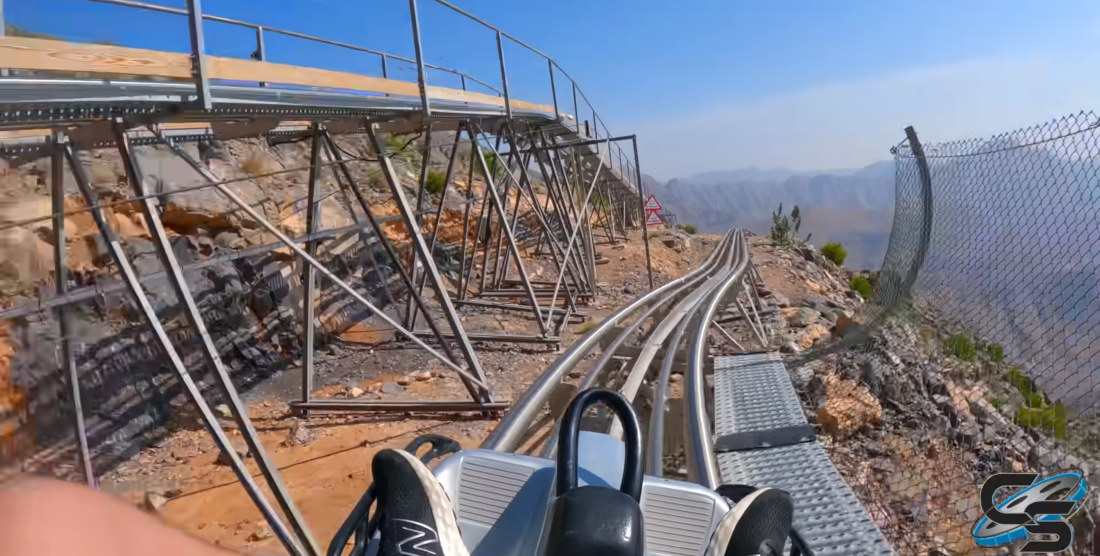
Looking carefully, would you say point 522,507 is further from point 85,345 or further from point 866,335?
point 85,345

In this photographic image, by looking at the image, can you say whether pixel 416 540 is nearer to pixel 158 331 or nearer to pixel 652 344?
pixel 158 331

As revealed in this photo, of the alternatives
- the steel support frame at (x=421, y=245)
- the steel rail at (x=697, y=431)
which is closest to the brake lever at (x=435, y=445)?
the steel rail at (x=697, y=431)

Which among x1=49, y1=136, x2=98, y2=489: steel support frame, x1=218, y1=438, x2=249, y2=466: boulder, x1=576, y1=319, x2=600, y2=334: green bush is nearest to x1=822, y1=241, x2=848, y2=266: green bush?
x1=576, y1=319, x2=600, y2=334: green bush

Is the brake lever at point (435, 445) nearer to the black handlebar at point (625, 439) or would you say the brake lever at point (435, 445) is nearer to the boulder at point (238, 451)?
the black handlebar at point (625, 439)

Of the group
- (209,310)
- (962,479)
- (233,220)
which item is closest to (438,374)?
(209,310)

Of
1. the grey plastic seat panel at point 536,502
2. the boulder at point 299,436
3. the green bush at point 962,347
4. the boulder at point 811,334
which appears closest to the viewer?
the grey plastic seat panel at point 536,502

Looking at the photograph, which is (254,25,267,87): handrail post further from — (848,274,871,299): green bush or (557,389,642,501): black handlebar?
(848,274,871,299): green bush
